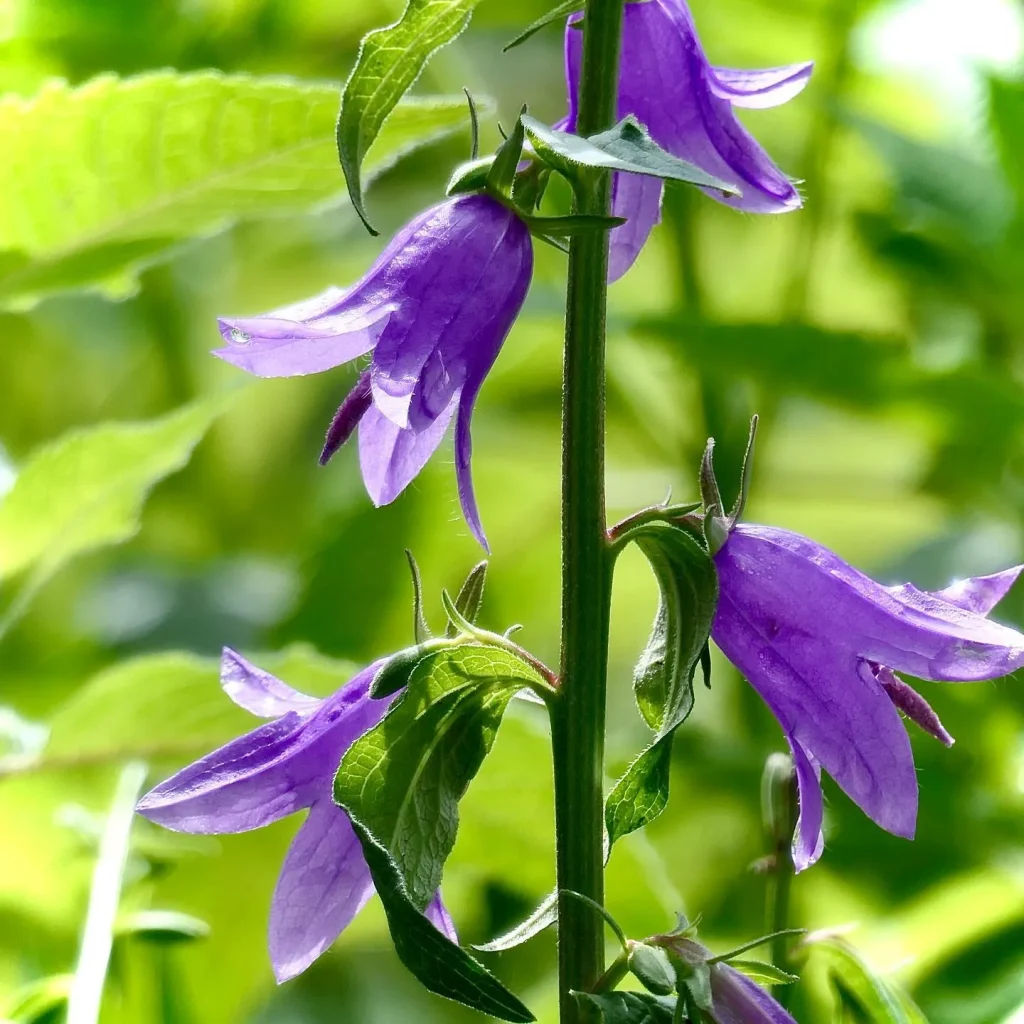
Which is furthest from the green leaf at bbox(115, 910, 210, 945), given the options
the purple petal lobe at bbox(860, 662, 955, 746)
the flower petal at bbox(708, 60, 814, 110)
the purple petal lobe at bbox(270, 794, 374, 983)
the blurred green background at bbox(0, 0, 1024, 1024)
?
the flower petal at bbox(708, 60, 814, 110)

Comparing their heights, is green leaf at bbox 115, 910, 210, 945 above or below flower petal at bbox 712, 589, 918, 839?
below

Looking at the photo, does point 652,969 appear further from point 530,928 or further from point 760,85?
point 760,85

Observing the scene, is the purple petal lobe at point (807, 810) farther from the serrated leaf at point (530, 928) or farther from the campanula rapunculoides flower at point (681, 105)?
the campanula rapunculoides flower at point (681, 105)

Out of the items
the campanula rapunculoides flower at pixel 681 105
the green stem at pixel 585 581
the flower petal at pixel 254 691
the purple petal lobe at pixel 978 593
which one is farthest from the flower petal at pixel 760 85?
the flower petal at pixel 254 691

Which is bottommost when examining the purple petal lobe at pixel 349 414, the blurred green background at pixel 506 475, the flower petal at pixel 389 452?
the blurred green background at pixel 506 475

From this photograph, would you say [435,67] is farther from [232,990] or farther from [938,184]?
[232,990]

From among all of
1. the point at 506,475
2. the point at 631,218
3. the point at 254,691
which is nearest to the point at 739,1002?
the point at 254,691

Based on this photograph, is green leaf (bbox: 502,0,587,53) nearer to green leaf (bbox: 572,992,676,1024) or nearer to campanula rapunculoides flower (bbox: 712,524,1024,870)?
campanula rapunculoides flower (bbox: 712,524,1024,870)
